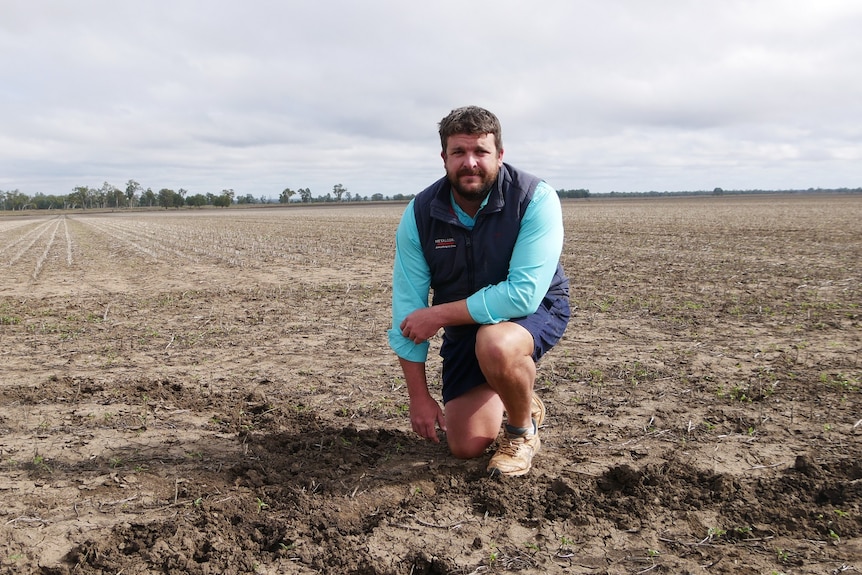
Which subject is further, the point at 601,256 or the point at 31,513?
the point at 601,256

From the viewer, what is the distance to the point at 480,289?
3516 mm

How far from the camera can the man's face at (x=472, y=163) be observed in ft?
10.9

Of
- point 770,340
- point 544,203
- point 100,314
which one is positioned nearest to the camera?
point 544,203

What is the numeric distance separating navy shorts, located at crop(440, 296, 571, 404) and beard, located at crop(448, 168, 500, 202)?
72cm

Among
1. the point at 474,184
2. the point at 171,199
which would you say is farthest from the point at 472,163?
the point at 171,199

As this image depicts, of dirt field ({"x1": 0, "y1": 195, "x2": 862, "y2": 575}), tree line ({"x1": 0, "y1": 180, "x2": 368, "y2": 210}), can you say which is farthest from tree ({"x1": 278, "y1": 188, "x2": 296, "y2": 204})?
dirt field ({"x1": 0, "y1": 195, "x2": 862, "y2": 575})

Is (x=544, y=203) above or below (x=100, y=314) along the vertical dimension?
above

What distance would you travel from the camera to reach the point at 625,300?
8492mm

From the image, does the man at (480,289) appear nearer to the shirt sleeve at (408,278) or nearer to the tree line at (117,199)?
the shirt sleeve at (408,278)

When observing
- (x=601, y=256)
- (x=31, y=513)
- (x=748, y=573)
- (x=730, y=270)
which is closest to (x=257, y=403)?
(x=31, y=513)

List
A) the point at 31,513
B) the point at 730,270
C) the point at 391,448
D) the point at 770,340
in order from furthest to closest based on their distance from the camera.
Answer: the point at 730,270
the point at 770,340
the point at 391,448
the point at 31,513

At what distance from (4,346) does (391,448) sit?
484 cm

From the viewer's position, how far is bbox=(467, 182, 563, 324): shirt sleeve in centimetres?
330

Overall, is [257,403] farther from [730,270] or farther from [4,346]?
[730,270]
